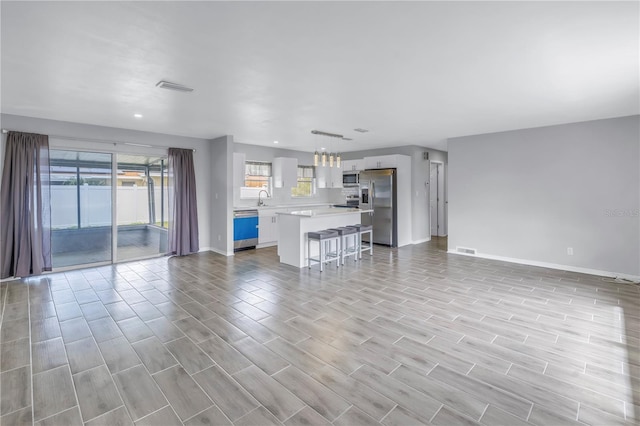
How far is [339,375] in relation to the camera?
232 cm

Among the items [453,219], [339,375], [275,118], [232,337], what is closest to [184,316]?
[232,337]

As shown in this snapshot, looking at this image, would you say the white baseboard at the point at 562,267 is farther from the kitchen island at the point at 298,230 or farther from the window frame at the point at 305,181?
the window frame at the point at 305,181

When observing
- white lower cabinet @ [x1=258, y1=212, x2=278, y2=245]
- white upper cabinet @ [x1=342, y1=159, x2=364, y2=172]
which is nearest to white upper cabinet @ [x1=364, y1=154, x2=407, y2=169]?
white upper cabinet @ [x1=342, y1=159, x2=364, y2=172]

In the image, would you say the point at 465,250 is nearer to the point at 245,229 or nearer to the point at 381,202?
the point at 381,202

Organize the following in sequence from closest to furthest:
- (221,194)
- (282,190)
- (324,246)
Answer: (324,246), (221,194), (282,190)

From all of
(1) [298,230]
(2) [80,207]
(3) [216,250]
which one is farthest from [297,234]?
(2) [80,207]

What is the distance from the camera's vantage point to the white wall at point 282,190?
25.3 feet

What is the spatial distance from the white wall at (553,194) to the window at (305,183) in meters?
4.20

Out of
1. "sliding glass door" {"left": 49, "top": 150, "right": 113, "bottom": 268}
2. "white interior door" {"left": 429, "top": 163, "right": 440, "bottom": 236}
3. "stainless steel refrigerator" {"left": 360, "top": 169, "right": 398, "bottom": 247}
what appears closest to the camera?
"sliding glass door" {"left": 49, "top": 150, "right": 113, "bottom": 268}

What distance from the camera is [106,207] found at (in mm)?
5750

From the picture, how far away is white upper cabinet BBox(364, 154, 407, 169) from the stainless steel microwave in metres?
0.37

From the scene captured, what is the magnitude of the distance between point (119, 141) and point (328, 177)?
17.2ft

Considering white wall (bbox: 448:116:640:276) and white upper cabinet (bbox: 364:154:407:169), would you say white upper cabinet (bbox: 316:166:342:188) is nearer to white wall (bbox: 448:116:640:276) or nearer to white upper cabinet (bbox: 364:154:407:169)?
white upper cabinet (bbox: 364:154:407:169)

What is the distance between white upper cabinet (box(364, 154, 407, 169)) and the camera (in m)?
7.62
